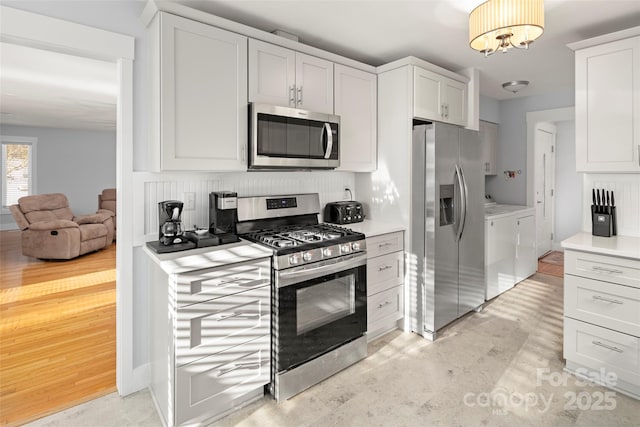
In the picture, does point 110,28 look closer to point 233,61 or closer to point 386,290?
point 233,61

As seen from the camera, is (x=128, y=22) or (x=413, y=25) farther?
(x=413, y=25)

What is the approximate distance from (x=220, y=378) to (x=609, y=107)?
3.30m

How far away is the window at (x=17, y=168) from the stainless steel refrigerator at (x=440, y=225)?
970 cm

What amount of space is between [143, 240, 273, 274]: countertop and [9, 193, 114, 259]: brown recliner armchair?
14.7ft

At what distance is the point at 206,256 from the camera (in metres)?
2.01

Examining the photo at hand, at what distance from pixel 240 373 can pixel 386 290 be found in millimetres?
1434

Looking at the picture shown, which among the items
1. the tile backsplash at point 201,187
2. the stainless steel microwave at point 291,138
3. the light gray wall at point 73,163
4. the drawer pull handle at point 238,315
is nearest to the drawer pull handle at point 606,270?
the stainless steel microwave at point 291,138

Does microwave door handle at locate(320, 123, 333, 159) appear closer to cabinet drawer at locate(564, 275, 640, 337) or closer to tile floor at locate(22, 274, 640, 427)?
tile floor at locate(22, 274, 640, 427)

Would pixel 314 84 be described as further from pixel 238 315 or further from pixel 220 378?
pixel 220 378

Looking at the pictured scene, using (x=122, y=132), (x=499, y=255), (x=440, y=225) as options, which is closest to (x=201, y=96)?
(x=122, y=132)

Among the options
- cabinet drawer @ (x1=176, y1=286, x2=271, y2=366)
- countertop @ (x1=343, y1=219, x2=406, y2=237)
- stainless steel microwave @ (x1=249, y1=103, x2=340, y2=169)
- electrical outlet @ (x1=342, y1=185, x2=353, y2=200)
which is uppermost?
A: stainless steel microwave @ (x1=249, y1=103, x2=340, y2=169)

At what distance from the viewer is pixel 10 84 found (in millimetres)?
4668

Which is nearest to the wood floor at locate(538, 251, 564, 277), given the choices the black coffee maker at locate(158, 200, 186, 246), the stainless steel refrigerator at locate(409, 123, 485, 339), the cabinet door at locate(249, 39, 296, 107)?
the stainless steel refrigerator at locate(409, 123, 485, 339)

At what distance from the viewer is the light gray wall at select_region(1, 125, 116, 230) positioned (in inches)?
340
